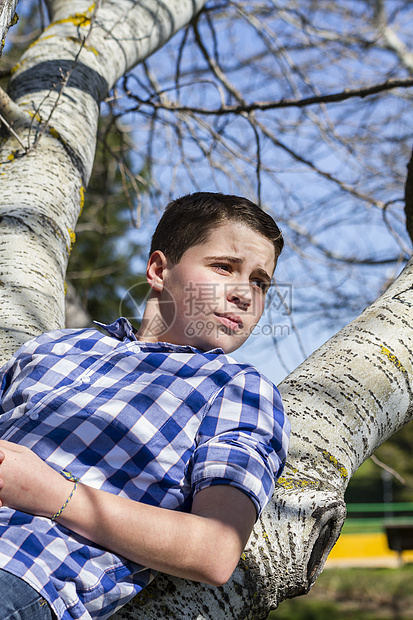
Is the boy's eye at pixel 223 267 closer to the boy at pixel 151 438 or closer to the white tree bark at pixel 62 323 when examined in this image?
the boy at pixel 151 438

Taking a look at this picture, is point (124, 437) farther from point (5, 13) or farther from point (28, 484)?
point (5, 13)

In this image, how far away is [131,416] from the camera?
0.94m

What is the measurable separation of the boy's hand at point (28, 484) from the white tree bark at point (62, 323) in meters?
0.20

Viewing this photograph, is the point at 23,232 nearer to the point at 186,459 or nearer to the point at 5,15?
the point at 5,15

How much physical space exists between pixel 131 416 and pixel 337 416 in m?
0.38

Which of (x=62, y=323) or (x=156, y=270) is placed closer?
(x=156, y=270)

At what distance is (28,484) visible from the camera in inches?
30.7

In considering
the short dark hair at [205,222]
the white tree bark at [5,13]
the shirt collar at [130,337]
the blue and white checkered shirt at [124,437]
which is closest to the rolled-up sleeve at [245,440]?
the blue and white checkered shirt at [124,437]

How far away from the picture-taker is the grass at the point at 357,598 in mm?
7859

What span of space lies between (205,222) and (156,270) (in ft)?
0.49

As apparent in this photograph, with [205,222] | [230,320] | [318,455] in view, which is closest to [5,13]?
[205,222]

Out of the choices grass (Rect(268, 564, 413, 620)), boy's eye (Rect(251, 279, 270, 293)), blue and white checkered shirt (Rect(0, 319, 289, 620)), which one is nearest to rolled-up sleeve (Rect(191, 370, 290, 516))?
blue and white checkered shirt (Rect(0, 319, 289, 620))

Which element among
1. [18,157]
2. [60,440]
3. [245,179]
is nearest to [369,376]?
[60,440]

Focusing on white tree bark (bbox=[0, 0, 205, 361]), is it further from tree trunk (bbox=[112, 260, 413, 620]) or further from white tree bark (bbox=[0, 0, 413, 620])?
tree trunk (bbox=[112, 260, 413, 620])
